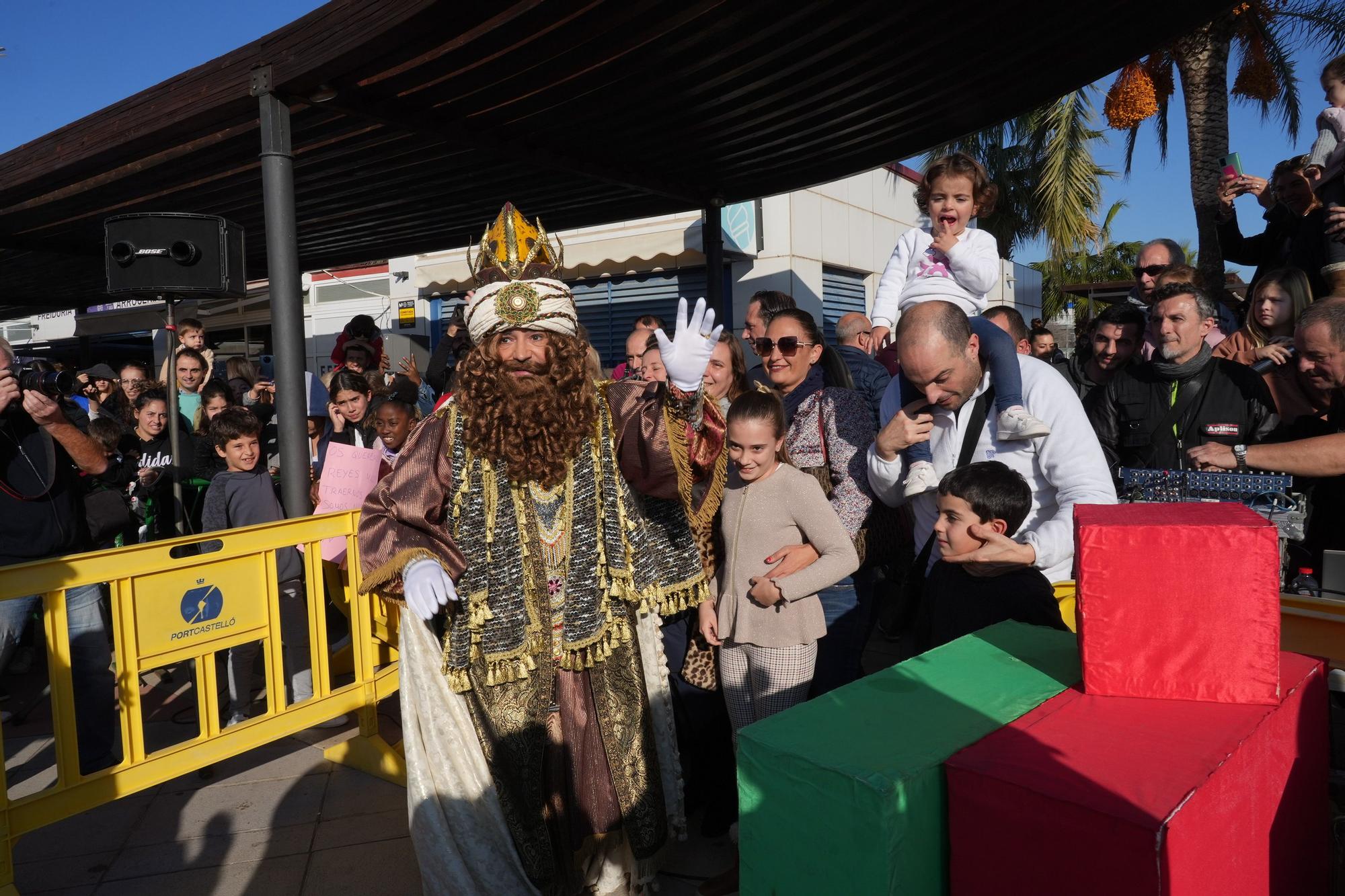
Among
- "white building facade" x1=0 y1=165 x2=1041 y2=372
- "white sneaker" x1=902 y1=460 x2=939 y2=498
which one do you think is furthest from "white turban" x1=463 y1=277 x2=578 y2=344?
"white building facade" x1=0 y1=165 x2=1041 y2=372

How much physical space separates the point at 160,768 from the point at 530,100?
3595 millimetres

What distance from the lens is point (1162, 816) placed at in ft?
3.54

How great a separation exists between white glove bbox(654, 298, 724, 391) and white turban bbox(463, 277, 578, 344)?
14.1 inches


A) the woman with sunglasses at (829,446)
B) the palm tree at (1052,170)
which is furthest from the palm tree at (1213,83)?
the woman with sunglasses at (829,446)

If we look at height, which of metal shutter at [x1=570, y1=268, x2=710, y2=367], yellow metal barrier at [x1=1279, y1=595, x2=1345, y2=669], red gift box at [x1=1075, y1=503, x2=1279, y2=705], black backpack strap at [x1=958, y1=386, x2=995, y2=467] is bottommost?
yellow metal barrier at [x1=1279, y1=595, x2=1345, y2=669]

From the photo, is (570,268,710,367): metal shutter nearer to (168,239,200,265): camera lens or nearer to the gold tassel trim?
(168,239,200,265): camera lens

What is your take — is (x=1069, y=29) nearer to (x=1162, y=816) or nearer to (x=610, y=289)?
(x=1162, y=816)

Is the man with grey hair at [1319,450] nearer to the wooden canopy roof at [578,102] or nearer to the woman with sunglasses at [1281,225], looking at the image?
the woman with sunglasses at [1281,225]

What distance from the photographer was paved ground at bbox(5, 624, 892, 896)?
119 inches

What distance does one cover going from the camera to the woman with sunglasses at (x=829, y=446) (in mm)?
3076

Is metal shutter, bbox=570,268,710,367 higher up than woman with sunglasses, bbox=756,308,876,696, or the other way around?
metal shutter, bbox=570,268,710,367

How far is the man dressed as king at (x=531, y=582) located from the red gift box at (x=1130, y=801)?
4.83ft

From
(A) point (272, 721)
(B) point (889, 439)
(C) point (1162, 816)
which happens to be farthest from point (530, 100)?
(C) point (1162, 816)

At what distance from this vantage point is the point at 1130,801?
3.67ft
